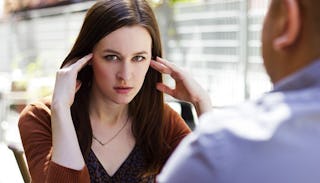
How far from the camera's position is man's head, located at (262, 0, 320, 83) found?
755mm

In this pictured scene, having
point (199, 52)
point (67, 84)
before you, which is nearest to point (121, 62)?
point (67, 84)

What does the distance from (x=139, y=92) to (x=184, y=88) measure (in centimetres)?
17

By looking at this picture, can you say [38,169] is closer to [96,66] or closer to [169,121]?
[96,66]

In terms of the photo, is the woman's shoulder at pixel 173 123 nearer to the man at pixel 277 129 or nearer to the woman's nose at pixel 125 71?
the woman's nose at pixel 125 71

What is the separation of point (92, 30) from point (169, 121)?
0.45 metres

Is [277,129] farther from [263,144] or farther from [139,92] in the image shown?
[139,92]

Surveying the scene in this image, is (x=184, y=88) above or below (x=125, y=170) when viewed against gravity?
above

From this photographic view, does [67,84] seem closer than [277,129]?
No

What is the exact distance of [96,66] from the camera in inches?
73.2

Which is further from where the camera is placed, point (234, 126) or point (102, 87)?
point (102, 87)

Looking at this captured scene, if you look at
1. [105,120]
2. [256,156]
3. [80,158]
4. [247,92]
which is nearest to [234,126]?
[256,156]

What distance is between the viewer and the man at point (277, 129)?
0.72 metres

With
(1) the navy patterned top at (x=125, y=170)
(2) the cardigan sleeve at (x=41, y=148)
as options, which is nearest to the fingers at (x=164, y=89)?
(1) the navy patterned top at (x=125, y=170)

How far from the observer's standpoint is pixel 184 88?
6.52ft
